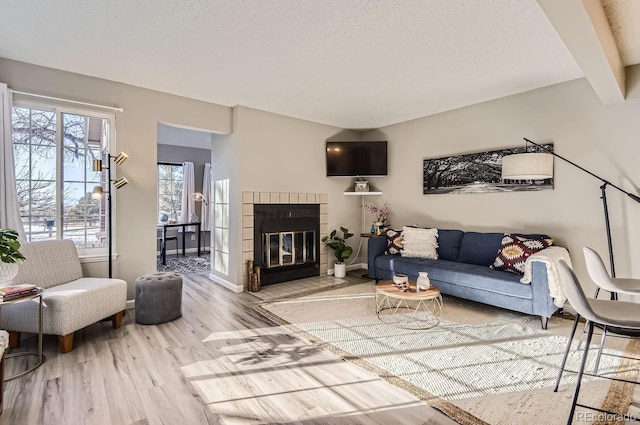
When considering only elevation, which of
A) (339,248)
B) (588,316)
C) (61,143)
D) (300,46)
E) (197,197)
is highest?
(300,46)

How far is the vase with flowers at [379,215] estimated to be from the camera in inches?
206

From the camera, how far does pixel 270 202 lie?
15.6 feet

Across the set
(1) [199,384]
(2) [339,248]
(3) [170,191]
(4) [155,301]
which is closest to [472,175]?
(2) [339,248]

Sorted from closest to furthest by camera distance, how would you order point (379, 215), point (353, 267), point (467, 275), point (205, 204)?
point (467, 275) < point (379, 215) < point (353, 267) < point (205, 204)

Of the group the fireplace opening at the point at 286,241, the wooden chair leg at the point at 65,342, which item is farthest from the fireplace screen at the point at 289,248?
the wooden chair leg at the point at 65,342

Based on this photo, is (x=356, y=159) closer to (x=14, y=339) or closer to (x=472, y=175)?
(x=472, y=175)

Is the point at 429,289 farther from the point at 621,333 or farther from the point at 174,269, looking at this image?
the point at 174,269

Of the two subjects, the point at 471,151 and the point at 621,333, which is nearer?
the point at 621,333

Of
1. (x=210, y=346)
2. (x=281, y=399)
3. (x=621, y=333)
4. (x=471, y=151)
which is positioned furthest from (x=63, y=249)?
(x=471, y=151)

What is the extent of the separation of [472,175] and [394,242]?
1.42 meters

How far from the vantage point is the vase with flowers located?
524 centimetres

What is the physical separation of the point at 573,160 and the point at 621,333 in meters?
2.49

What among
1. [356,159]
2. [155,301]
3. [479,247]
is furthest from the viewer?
[356,159]

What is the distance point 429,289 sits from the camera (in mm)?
3154
